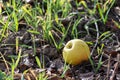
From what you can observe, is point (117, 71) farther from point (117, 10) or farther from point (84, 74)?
point (117, 10)

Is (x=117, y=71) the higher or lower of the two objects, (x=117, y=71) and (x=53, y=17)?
the lower

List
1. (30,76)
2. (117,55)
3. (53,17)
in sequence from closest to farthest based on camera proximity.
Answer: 1. (30,76)
2. (117,55)
3. (53,17)

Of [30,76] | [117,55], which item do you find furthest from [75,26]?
[30,76]

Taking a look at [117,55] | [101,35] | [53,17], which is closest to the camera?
[117,55]

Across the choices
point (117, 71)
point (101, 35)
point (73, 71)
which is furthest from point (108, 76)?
point (101, 35)

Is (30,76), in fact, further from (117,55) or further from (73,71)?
(117,55)

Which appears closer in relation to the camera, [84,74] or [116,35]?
[84,74]
